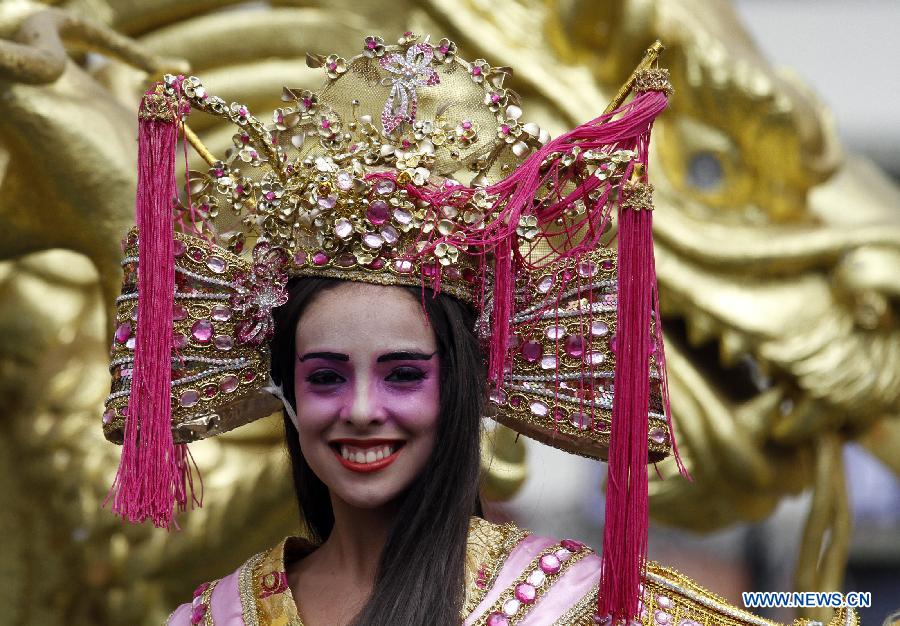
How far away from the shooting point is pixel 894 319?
224 centimetres

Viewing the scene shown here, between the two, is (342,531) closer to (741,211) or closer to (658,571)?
(658,571)

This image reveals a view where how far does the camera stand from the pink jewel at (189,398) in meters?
1.59

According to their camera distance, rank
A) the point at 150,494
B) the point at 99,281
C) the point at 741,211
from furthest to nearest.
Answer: the point at 741,211 < the point at 99,281 < the point at 150,494

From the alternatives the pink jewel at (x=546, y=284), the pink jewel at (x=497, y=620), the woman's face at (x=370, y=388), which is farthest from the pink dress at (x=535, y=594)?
the pink jewel at (x=546, y=284)

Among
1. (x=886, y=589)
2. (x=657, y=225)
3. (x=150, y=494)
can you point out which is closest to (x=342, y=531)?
(x=150, y=494)

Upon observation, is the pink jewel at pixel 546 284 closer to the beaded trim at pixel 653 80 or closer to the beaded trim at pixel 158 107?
the beaded trim at pixel 653 80

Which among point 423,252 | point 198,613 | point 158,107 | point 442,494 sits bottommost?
point 198,613

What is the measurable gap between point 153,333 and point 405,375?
220 mm

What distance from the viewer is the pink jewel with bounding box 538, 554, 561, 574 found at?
5.13 ft

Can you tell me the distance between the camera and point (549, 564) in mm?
1565

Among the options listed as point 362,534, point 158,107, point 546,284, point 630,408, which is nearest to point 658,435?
point 630,408

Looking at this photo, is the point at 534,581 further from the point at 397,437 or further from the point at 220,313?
the point at 220,313

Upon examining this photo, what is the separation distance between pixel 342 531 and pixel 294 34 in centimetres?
85

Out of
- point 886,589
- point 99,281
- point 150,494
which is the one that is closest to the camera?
point 150,494
